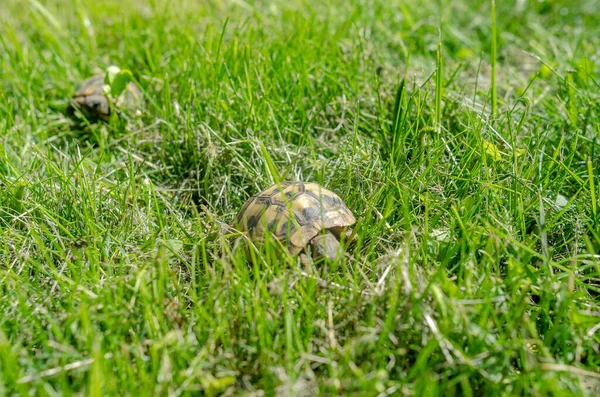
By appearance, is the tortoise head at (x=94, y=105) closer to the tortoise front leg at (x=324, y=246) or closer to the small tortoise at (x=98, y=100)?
the small tortoise at (x=98, y=100)

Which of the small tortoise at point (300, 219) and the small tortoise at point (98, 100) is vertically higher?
the small tortoise at point (98, 100)

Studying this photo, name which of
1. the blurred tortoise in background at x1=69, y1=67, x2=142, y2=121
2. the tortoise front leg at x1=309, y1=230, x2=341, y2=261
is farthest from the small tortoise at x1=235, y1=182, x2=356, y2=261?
the blurred tortoise in background at x1=69, y1=67, x2=142, y2=121

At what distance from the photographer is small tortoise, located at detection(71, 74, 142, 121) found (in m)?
3.11

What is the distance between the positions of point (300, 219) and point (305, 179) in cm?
53

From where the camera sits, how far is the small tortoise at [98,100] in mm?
3113

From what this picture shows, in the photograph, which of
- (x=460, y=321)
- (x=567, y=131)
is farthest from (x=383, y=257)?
(x=567, y=131)

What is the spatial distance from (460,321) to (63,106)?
2.45 m

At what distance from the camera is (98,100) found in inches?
124

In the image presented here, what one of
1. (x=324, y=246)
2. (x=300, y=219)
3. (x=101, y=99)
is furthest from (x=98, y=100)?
(x=324, y=246)

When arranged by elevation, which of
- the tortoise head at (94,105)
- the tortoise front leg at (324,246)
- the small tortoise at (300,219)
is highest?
the tortoise head at (94,105)

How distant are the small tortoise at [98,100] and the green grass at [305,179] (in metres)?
0.08

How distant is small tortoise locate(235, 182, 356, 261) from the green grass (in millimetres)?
83

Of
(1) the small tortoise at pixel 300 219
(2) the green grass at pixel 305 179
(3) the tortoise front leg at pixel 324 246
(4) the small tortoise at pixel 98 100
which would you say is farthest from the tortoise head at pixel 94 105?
(3) the tortoise front leg at pixel 324 246

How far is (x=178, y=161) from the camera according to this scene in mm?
2809
